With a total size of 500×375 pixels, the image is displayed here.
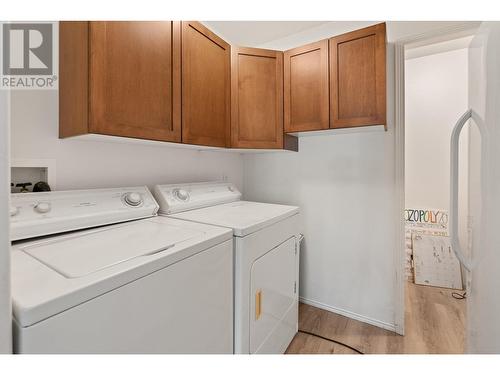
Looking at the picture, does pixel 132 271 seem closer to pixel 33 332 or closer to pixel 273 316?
pixel 33 332

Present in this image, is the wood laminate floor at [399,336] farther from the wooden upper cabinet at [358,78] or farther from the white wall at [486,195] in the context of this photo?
the wooden upper cabinet at [358,78]

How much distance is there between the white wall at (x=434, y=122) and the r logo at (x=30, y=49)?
10.7 feet

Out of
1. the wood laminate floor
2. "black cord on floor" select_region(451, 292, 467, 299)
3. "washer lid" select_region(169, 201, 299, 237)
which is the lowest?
the wood laminate floor

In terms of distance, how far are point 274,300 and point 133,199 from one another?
3.46ft

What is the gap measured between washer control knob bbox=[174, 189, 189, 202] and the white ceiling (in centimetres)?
153

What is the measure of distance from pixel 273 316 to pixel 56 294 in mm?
1240

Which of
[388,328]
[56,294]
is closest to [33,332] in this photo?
→ [56,294]

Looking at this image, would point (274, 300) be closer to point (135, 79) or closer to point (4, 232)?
point (4, 232)

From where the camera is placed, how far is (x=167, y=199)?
Answer: 1559mm

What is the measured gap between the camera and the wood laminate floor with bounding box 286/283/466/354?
1.71 metres

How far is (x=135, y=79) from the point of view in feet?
3.94

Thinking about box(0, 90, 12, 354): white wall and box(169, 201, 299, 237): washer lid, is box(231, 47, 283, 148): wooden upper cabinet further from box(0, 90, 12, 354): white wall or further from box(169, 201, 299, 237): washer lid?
box(0, 90, 12, 354): white wall

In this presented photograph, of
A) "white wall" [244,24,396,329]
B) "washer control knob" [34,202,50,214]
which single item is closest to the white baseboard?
"white wall" [244,24,396,329]

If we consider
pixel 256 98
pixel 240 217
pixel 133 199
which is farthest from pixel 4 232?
pixel 256 98
